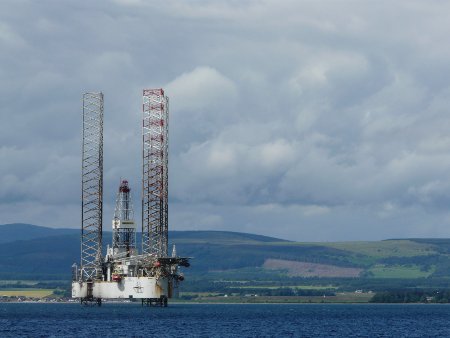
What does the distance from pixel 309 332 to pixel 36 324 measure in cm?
4684

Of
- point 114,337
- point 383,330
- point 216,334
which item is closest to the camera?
point 114,337

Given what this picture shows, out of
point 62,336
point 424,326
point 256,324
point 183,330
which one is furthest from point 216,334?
point 424,326

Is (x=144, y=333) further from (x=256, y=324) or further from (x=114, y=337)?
(x=256, y=324)

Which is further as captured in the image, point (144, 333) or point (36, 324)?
point (36, 324)

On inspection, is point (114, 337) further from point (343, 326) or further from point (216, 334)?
point (343, 326)

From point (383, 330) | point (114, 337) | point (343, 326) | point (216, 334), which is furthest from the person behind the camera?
point (343, 326)

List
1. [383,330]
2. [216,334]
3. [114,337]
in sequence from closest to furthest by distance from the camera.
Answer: [114,337] → [216,334] → [383,330]

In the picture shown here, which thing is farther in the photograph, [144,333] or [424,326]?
[424,326]

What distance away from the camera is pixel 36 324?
18650 cm

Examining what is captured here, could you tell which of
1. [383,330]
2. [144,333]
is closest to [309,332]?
[383,330]

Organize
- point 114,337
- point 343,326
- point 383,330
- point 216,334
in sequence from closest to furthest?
point 114,337 → point 216,334 → point 383,330 → point 343,326

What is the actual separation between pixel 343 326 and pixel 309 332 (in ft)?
79.3

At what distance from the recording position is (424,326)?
19762 centimetres

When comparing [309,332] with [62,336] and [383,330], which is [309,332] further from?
[62,336]
